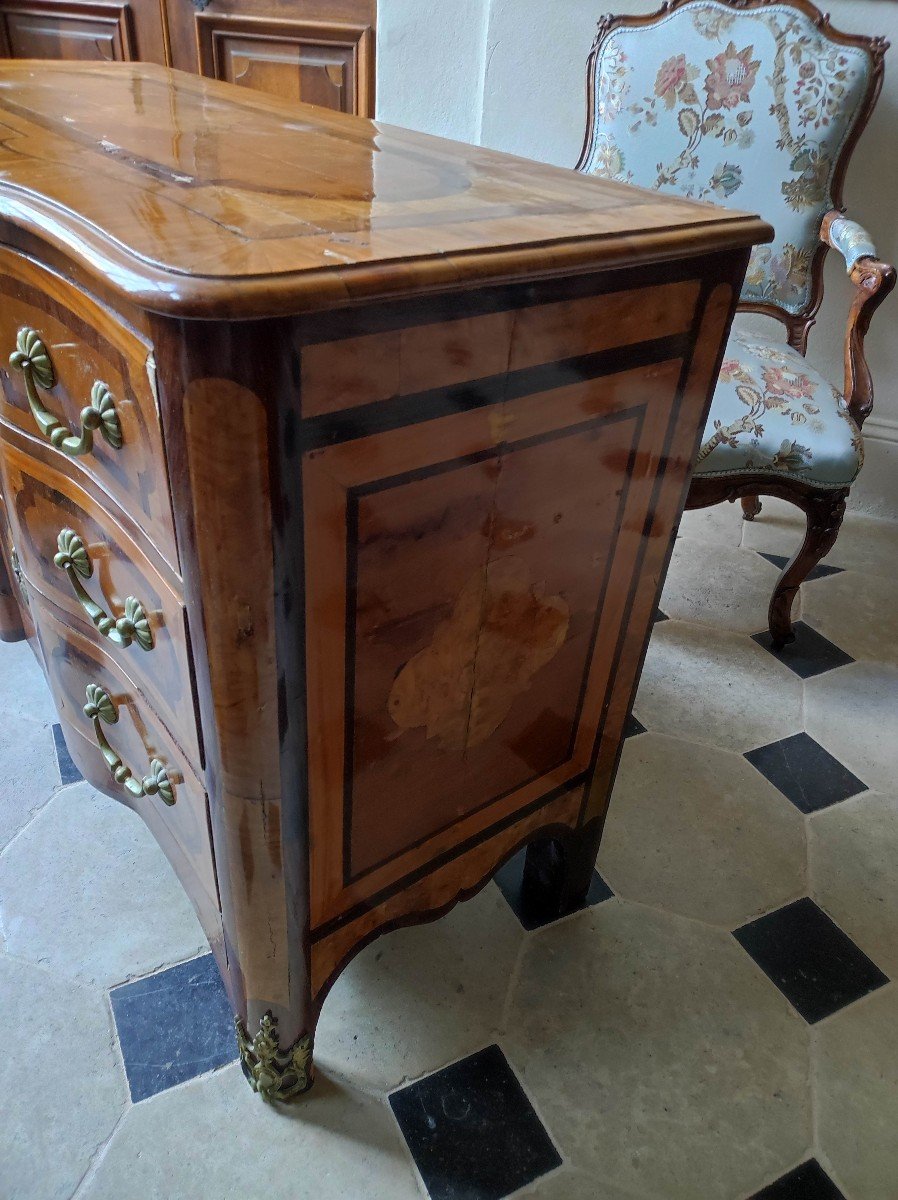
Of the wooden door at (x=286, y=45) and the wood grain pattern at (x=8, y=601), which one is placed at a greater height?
the wooden door at (x=286, y=45)

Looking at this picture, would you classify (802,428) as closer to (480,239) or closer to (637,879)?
(637,879)

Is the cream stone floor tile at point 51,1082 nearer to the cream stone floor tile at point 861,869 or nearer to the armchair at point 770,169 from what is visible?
the cream stone floor tile at point 861,869

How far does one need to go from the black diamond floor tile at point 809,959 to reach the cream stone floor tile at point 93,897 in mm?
733

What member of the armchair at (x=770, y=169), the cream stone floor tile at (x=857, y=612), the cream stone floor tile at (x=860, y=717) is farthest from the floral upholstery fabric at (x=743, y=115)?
the cream stone floor tile at (x=860, y=717)

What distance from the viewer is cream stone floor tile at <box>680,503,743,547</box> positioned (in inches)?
80.8

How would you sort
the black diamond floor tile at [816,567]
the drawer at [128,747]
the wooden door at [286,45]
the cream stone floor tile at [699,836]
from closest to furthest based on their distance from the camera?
the drawer at [128,747], the cream stone floor tile at [699,836], the black diamond floor tile at [816,567], the wooden door at [286,45]

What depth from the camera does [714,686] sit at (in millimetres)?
1602

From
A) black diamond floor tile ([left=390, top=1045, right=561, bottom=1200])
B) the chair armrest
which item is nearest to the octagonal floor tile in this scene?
the chair armrest

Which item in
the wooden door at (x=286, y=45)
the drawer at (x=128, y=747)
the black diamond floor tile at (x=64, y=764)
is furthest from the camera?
the wooden door at (x=286, y=45)

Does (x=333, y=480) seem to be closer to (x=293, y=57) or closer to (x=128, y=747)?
(x=128, y=747)

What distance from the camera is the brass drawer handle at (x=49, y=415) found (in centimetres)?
65

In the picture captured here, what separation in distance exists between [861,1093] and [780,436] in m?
0.95

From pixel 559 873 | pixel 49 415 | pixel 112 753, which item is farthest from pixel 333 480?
pixel 559 873

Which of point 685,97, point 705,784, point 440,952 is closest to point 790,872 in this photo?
point 705,784
